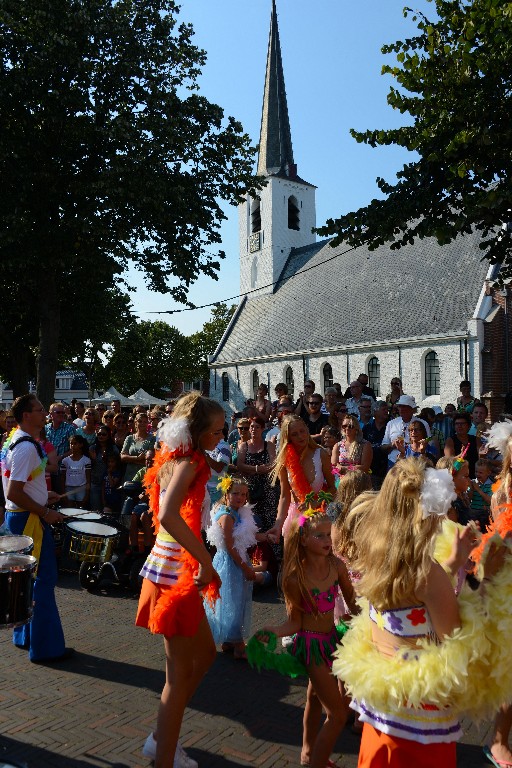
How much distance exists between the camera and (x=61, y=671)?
4.96 m

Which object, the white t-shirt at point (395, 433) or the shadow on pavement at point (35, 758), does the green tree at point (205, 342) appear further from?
the shadow on pavement at point (35, 758)

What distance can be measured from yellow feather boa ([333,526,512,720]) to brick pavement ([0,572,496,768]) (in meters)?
1.49

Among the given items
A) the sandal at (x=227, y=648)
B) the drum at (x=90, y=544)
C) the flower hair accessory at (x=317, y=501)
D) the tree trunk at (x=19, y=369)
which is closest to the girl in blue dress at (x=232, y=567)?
the sandal at (x=227, y=648)

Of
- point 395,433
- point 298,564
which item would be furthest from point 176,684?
point 395,433

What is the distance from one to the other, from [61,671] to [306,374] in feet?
120

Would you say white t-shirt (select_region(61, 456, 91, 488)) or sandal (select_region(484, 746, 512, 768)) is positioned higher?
white t-shirt (select_region(61, 456, 91, 488))

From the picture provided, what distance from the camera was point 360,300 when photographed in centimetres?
3959

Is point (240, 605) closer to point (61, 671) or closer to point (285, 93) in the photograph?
point (61, 671)

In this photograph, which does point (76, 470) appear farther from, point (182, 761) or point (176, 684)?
point (176, 684)

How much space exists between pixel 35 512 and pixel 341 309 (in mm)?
36705

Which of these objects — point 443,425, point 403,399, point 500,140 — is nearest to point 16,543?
point 403,399

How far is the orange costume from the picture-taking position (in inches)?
130

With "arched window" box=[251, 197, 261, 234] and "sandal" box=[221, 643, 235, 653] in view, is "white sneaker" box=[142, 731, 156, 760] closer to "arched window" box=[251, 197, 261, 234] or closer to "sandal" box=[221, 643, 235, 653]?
"sandal" box=[221, 643, 235, 653]

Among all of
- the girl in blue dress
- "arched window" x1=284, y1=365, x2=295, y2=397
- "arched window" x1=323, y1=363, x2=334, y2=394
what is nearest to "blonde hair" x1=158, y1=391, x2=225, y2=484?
the girl in blue dress
